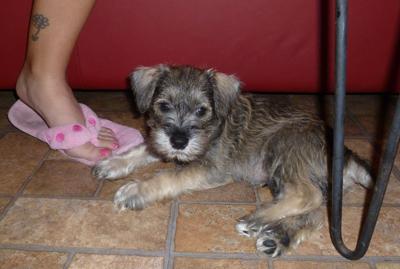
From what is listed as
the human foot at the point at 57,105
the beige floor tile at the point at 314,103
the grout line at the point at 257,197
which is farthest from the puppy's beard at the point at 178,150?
the beige floor tile at the point at 314,103

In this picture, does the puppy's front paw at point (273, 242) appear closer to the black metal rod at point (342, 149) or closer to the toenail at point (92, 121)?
the black metal rod at point (342, 149)

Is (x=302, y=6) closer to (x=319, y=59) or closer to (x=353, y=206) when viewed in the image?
(x=319, y=59)

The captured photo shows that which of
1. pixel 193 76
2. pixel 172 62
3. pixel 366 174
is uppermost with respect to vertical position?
pixel 193 76

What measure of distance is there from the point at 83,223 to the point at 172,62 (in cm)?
119

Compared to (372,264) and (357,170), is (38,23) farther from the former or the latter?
(372,264)

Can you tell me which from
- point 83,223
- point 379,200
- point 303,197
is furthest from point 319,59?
point 83,223

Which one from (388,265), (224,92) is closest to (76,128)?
(224,92)

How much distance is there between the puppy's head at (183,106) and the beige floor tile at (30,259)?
623 millimetres

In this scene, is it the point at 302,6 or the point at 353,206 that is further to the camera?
the point at 302,6

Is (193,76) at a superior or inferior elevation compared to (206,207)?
superior

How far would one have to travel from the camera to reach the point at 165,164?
2211 millimetres

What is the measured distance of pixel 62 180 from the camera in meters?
1.99

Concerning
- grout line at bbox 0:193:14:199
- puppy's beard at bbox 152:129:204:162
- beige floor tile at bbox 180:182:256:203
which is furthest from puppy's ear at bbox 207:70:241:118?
grout line at bbox 0:193:14:199

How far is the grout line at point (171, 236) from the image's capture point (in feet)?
4.80
